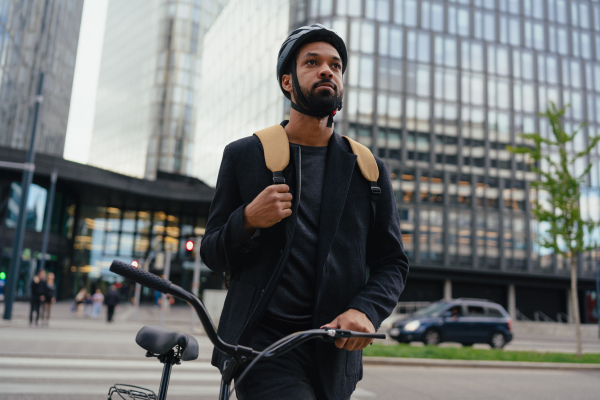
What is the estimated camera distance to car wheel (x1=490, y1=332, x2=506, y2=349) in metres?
17.1

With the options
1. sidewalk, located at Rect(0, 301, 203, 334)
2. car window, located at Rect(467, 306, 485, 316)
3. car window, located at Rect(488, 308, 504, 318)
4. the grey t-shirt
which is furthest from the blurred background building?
the grey t-shirt

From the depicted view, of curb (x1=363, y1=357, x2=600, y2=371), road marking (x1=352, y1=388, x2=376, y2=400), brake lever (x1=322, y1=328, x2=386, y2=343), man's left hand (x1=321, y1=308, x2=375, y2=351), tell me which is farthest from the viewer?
curb (x1=363, y1=357, x2=600, y2=371)

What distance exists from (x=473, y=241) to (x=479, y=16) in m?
19.7

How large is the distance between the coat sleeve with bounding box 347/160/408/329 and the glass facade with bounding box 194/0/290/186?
34715mm

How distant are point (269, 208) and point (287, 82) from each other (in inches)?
24.3

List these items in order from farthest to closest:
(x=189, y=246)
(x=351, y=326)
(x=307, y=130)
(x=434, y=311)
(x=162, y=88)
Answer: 1. (x=162, y=88)
2. (x=434, y=311)
3. (x=189, y=246)
4. (x=307, y=130)
5. (x=351, y=326)

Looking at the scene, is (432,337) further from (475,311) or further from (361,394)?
(361,394)

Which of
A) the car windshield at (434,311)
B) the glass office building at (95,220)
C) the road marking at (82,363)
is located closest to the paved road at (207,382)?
the road marking at (82,363)

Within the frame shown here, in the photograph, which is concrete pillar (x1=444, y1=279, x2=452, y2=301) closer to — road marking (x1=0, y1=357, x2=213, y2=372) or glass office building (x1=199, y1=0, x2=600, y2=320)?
glass office building (x1=199, y1=0, x2=600, y2=320)

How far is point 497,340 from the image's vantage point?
56.6 ft

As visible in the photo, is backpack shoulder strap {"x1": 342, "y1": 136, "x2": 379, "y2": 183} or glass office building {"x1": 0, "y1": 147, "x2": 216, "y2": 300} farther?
glass office building {"x1": 0, "y1": 147, "x2": 216, "y2": 300}

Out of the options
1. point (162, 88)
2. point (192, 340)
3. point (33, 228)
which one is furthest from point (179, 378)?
point (162, 88)

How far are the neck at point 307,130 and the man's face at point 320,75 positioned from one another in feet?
0.22

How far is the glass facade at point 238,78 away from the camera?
132 ft
